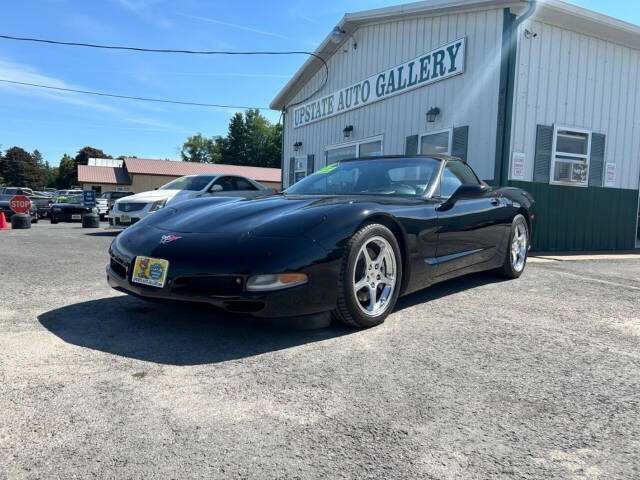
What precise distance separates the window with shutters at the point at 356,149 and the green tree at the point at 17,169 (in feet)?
313

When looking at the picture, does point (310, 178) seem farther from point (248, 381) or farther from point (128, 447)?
point (128, 447)

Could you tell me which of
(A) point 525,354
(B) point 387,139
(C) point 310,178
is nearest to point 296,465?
(A) point 525,354

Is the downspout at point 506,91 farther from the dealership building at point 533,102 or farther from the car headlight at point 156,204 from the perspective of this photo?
the car headlight at point 156,204

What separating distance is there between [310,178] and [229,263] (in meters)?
2.04

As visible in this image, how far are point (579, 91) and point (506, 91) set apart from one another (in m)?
1.71

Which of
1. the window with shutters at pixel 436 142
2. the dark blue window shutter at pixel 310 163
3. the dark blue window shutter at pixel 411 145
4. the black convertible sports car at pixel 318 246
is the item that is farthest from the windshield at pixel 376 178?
the dark blue window shutter at pixel 310 163

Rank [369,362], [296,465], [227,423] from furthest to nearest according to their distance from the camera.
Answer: [369,362], [227,423], [296,465]

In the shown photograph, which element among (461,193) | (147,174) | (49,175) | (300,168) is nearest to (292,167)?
(300,168)

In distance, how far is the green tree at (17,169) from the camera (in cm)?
8956

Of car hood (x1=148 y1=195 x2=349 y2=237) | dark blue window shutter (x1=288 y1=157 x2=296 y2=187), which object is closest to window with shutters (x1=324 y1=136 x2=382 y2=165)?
dark blue window shutter (x1=288 y1=157 x2=296 y2=187)

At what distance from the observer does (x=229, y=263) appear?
2484 mm

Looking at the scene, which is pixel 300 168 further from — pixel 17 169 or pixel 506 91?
pixel 17 169

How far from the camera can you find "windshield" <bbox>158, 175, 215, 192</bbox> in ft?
33.3

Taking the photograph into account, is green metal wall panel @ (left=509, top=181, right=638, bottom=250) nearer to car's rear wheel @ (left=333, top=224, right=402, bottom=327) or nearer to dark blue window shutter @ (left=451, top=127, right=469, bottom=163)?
dark blue window shutter @ (left=451, top=127, right=469, bottom=163)
